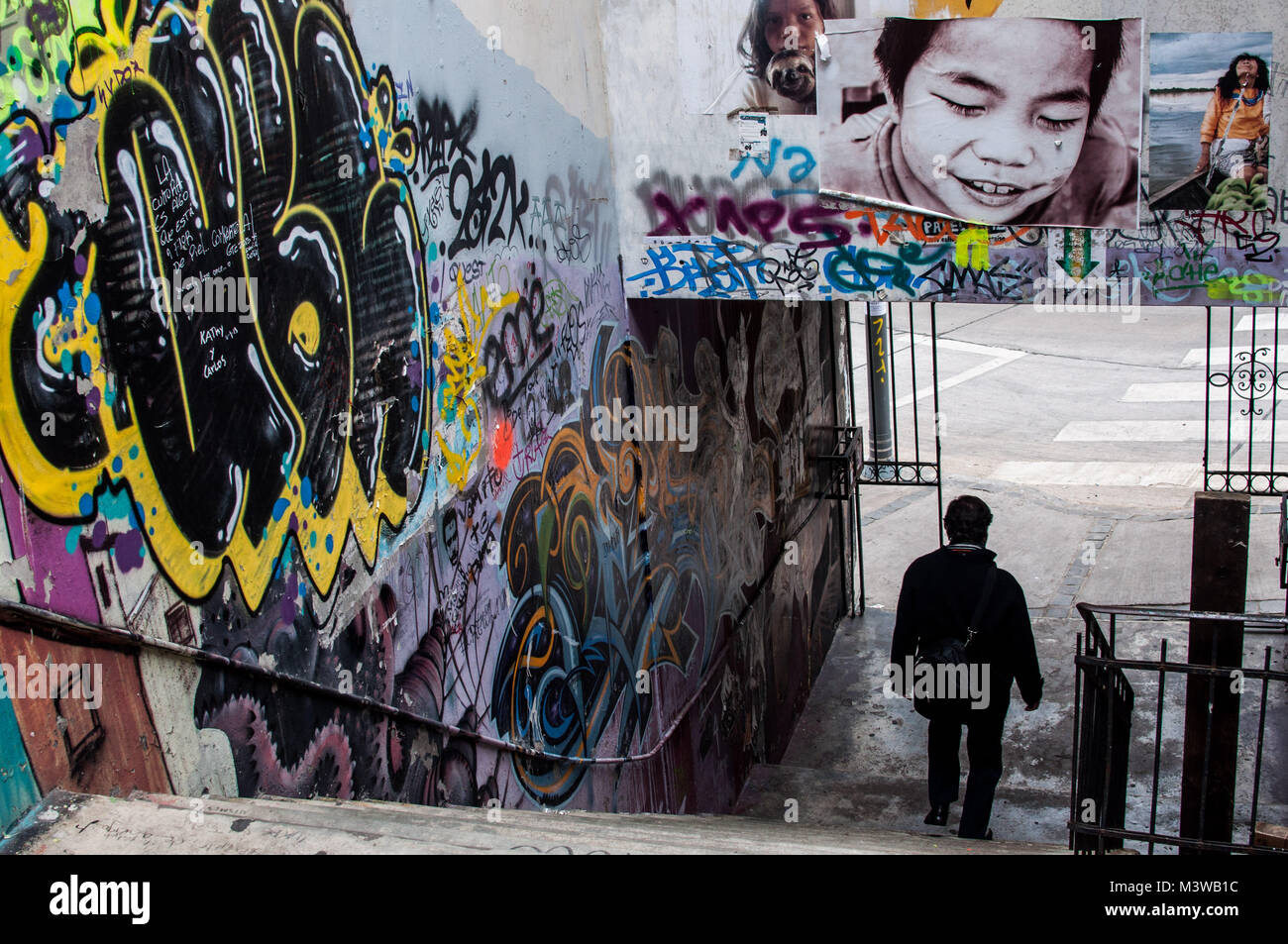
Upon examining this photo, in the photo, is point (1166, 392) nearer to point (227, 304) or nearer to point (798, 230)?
point (798, 230)

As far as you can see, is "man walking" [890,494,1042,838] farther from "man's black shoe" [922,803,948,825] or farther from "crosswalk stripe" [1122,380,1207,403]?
"crosswalk stripe" [1122,380,1207,403]

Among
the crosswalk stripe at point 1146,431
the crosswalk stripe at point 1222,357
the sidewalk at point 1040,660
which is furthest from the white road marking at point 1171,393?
the sidewalk at point 1040,660

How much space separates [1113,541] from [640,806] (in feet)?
26.0

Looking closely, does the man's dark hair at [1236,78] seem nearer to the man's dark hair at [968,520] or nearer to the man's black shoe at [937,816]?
the man's dark hair at [968,520]

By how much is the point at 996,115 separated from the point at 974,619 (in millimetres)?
2372

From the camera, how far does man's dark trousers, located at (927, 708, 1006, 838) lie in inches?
243

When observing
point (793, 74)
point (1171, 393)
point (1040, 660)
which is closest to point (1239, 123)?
point (793, 74)

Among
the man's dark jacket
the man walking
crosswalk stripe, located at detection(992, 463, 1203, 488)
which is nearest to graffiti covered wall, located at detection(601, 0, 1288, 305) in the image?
the man walking

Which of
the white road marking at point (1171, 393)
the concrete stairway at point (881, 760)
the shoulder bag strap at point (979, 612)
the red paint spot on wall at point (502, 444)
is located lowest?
the concrete stairway at point (881, 760)

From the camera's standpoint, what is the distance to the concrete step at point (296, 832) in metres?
2.54

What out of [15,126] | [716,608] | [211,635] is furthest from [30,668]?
[716,608]

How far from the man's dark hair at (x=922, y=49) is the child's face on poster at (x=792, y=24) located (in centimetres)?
32

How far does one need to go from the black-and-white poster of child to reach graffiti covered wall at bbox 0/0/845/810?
1264mm

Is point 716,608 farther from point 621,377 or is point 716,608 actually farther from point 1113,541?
point 1113,541
